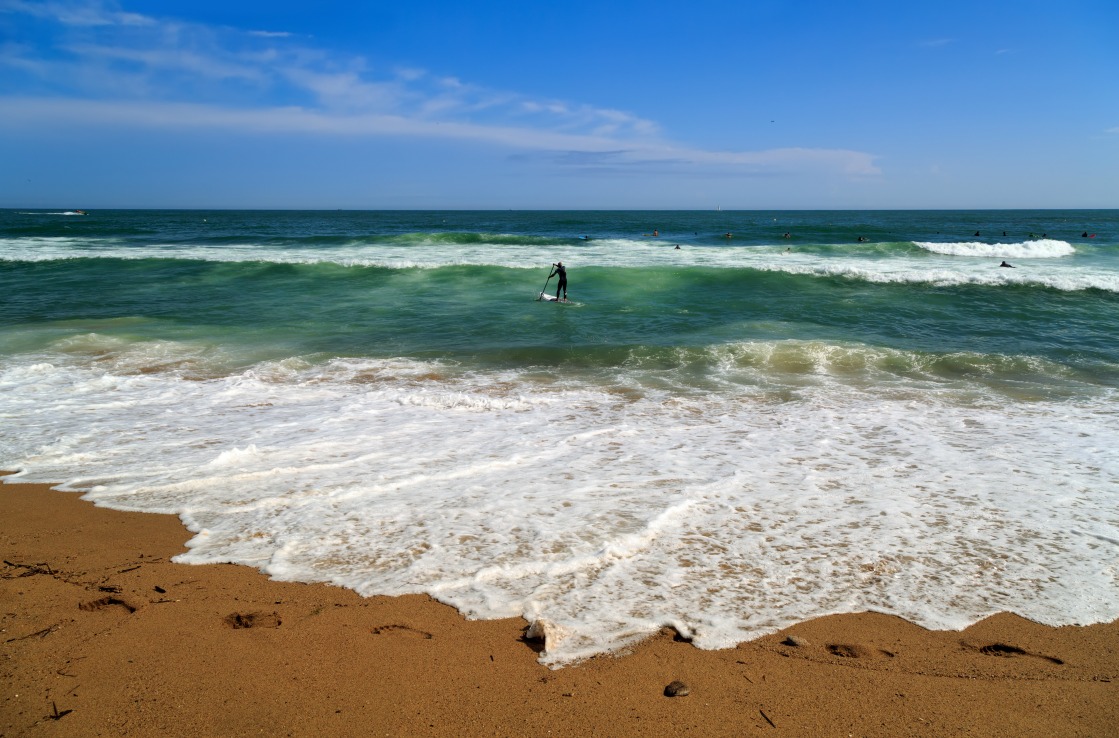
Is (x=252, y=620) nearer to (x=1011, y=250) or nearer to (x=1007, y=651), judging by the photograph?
(x=1007, y=651)

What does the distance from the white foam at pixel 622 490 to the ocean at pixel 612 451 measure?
29 mm

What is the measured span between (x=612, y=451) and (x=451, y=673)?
359 centimetres

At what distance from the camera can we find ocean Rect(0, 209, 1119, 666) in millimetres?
4145

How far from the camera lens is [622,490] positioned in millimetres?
5582

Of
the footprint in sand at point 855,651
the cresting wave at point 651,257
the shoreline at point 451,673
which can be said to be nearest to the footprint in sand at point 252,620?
the shoreline at point 451,673

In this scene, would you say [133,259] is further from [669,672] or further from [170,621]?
[669,672]

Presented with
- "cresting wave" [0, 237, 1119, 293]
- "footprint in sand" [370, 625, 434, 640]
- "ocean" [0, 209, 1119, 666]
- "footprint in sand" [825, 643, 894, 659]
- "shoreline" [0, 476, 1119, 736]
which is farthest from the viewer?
"cresting wave" [0, 237, 1119, 293]

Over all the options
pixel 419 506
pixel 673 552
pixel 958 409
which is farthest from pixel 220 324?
pixel 958 409

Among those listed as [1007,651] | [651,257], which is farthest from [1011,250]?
[1007,651]

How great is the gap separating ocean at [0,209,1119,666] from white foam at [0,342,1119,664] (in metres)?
0.03

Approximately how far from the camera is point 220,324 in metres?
14.8

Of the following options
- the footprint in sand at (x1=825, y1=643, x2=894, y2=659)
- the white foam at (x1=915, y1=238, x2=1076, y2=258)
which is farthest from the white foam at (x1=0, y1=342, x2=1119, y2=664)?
the white foam at (x1=915, y1=238, x2=1076, y2=258)

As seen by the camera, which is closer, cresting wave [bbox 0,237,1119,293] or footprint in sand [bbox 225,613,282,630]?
footprint in sand [bbox 225,613,282,630]

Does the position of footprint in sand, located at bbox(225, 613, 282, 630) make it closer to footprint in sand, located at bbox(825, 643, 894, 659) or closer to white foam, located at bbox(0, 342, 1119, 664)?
white foam, located at bbox(0, 342, 1119, 664)
